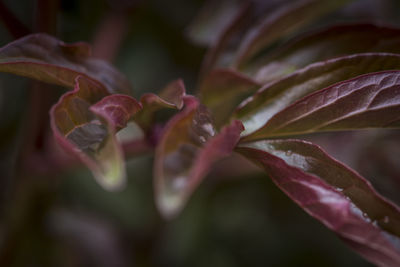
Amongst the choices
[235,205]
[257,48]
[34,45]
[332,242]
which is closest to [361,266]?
[332,242]

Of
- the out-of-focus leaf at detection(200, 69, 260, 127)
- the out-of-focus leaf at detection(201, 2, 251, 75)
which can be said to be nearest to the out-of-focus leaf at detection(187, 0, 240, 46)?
the out-of-focus leaf at detection(201, 2, 251, 75)

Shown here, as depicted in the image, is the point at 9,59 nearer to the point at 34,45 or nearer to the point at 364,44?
the point at 34,45

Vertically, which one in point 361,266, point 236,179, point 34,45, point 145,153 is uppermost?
point 34,45

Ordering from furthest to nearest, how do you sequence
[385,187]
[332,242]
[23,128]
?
[332,242]
[385,187]
[23,128]

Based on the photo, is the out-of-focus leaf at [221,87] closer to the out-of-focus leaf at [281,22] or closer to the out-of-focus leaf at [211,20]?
the out-of-focus leaf at [281,22]

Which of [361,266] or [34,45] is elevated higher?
[34,45]

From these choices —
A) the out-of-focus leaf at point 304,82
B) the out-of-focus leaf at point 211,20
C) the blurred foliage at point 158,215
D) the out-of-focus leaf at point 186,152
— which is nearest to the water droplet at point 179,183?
the out-of-focus leaf at point 186,152
